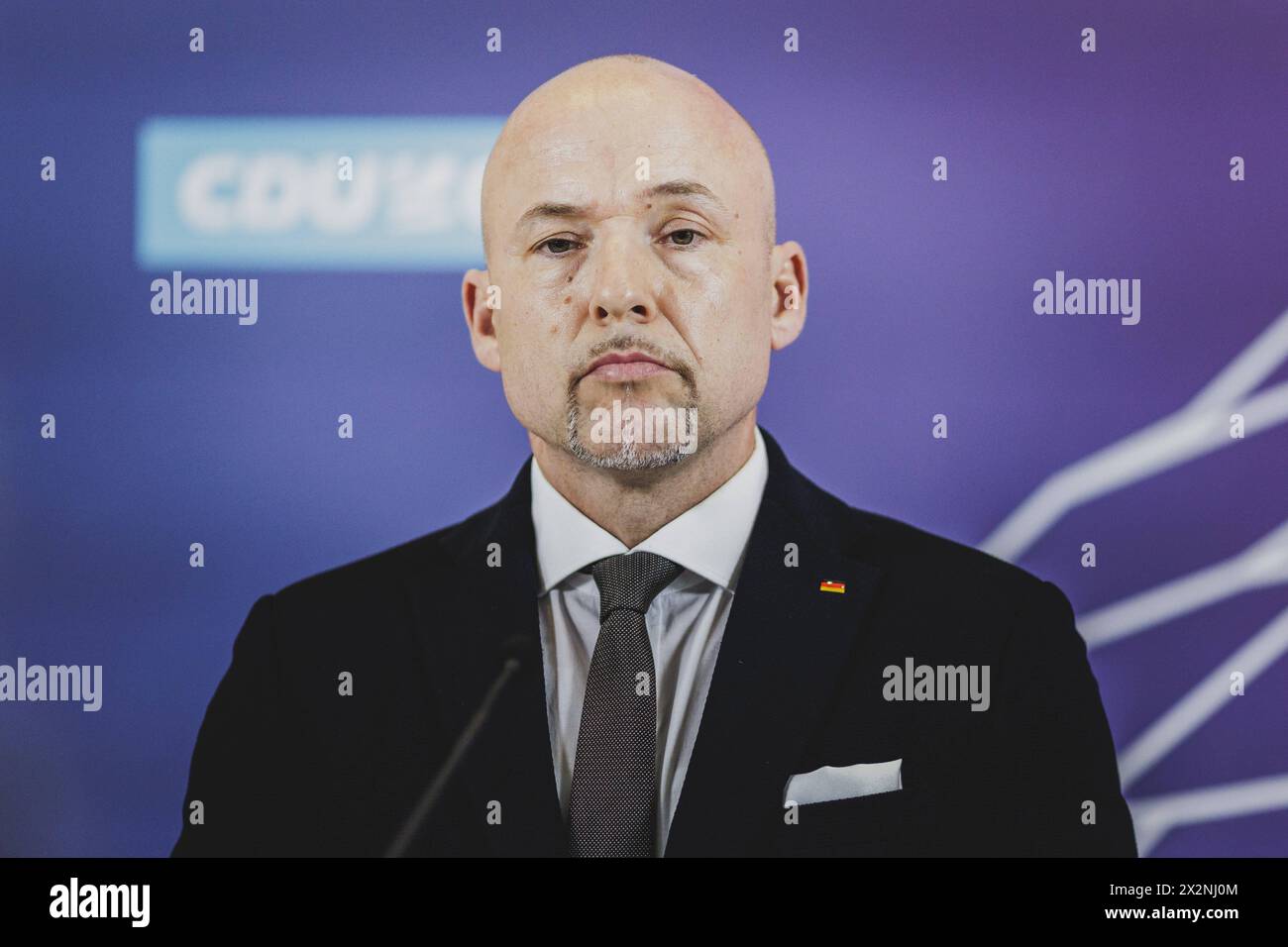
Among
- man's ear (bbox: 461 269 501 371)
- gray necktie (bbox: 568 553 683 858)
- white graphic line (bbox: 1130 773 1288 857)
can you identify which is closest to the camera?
gray necktie (bbox: 568 553 683 858)

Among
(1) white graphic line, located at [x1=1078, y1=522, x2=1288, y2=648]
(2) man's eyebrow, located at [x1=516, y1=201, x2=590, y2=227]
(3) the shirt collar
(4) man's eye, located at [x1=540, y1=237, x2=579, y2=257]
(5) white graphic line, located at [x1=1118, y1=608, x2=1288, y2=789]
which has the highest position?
(2) man's eyebrow, located at [x1=516, y1=201, x2=590, y2=227]

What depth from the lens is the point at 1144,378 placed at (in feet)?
8.43

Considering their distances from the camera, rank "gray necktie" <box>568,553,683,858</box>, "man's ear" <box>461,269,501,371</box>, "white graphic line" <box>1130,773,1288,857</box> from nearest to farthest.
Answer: "gray necktie" <box>568,553,683,858</box> < "man's ear" <box>461,269,501,371</box> < "white graphic line" <box>1130,773,1288,857</box>

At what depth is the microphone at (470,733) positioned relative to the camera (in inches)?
89.7

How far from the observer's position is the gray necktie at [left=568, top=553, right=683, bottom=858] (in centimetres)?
221

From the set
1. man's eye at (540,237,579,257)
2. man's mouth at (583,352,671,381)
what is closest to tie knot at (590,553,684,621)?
man's mouth at (583,352,671,381)

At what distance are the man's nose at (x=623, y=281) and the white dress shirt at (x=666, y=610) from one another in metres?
0.35

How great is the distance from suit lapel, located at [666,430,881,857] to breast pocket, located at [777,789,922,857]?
5 centimetres

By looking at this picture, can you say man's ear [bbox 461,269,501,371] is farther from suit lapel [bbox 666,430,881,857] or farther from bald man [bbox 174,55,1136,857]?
suit lapel [bbox 666,430,881,857]

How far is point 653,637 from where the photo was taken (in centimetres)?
228

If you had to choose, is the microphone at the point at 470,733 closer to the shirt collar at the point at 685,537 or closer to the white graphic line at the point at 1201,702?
the shirt collar at the point at 685,537

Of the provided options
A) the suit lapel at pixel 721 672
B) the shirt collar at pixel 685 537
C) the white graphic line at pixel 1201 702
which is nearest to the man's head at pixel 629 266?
the shirt collar at pixel 685 537

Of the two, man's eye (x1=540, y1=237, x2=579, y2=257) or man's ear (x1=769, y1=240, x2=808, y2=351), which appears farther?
man's ear (x1=769, y1=240, x2=808, y2=351)
